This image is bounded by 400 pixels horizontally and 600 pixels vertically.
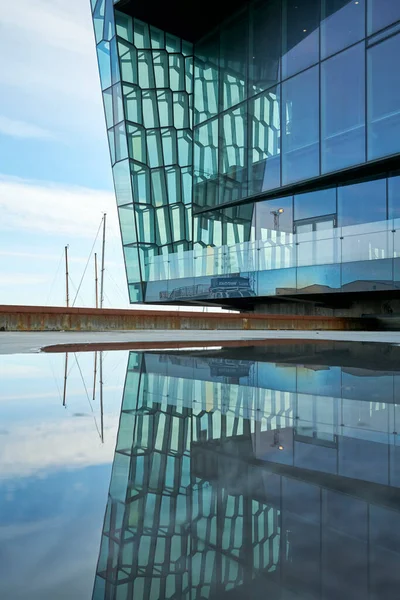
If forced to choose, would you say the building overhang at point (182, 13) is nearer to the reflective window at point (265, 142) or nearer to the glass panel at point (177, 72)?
the glass panel at point (177, 72)

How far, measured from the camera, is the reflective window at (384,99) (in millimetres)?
15914

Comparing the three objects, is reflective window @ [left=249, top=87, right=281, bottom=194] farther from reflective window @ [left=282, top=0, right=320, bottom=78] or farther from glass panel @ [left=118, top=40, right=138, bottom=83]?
glass panel @ [left=118, top=40, right=138, bottom=83]

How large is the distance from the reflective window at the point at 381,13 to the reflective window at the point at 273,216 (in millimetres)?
6518

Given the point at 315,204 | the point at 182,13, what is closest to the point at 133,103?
the point at 182,13

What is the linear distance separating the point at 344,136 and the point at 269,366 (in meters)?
15.7

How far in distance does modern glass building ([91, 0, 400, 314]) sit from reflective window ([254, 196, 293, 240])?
0.18 ft

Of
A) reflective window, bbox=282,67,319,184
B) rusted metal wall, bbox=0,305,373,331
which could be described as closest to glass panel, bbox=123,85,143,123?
reflective window, bbox=282,67,319,184

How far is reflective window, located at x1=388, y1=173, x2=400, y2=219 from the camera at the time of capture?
1644cm

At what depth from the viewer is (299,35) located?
19.3 m

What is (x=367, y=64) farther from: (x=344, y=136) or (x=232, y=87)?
(x=232, y=87)

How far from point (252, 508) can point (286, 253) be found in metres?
18.2

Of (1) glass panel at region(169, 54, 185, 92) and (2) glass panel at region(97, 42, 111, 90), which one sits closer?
(2) glass panel at region(97, 42, 111, 90)

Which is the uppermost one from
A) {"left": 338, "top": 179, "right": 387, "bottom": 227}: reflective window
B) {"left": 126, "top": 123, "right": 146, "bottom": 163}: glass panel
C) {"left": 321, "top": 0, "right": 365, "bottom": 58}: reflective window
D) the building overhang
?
the building overhang

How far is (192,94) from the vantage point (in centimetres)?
2359
